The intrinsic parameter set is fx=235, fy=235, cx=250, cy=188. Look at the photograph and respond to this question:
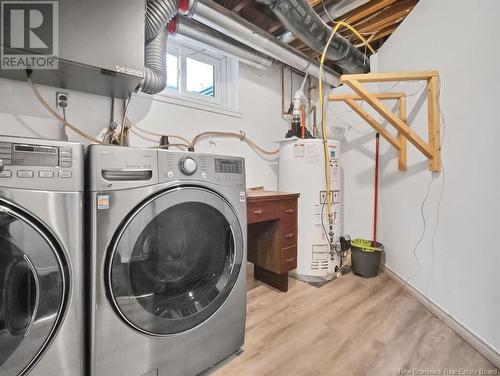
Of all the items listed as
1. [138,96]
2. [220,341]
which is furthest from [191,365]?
[138,96]

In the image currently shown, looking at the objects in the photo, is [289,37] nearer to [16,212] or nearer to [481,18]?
[481,18]

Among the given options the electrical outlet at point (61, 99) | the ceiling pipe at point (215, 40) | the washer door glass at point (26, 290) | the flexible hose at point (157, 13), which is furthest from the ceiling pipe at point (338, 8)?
the washer door glass at point (26, 290)

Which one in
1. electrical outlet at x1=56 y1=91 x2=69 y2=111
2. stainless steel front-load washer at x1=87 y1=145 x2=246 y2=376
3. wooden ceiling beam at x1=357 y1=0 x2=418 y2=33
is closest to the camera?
stainless steel front-load washer at x1=87 y1=145 x2=246 y2=376

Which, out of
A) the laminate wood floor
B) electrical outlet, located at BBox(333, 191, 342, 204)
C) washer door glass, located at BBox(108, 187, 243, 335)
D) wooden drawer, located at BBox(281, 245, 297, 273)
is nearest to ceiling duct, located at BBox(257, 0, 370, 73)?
electrical outlet, located at BBox(333, 191, 342, 204)

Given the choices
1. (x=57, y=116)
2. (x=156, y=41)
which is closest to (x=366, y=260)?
(x=156, y=41)

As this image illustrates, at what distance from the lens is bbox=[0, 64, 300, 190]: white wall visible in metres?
1.26

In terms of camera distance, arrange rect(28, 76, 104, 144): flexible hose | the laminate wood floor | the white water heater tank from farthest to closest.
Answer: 1. the white water heater tank
2. rect(28, 76, 104, 144): flexible hose
3. the laminate wood floor

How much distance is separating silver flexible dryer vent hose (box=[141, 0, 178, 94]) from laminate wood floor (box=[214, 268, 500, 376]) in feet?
5.07

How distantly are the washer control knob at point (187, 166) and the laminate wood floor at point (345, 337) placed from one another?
2.91 feet

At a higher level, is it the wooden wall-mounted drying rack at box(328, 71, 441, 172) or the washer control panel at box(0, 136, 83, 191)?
the wooden wall-mounted drying rack at box(328, 71, 441, 172)

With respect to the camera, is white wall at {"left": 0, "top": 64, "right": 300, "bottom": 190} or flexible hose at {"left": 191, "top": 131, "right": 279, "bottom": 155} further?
flexible hose at {"left": 191, "top": 131, "right": 279, "bottom": 155}

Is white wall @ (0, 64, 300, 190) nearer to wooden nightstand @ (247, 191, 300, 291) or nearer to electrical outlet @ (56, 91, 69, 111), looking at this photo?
electrical outlet @ (56, 91, 69, 111)

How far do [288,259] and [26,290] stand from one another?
1.39 metres

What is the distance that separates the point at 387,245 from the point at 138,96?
7.60 ft
